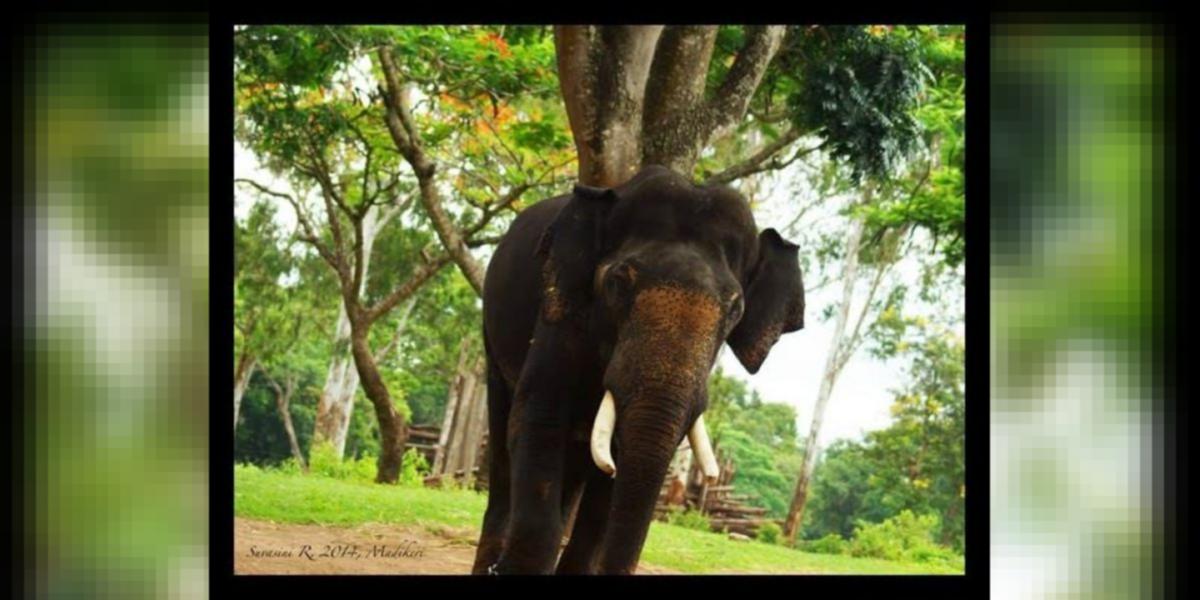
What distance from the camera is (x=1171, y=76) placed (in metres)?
5.54

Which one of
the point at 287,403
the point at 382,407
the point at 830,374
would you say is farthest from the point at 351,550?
the point at 287,403

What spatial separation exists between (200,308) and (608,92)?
3.95 meters

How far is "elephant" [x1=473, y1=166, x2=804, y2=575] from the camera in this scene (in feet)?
20.2

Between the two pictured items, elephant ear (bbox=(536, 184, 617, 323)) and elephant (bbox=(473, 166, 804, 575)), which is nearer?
elephant (bbox=(473, 166, 804, 575))

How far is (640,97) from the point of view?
29.3 ft

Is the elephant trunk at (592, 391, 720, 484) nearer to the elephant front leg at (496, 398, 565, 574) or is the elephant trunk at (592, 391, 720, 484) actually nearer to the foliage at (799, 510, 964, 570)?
the elephant front leg at (496, 398, 565, 574)

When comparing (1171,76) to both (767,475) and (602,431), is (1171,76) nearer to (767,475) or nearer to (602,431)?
(602,431)

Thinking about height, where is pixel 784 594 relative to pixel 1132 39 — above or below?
below

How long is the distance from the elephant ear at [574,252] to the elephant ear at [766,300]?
74 centimetres

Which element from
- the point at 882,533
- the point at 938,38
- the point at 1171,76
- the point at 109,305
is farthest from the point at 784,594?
the point at 882,533

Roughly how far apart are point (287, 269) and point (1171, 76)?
12710 mm

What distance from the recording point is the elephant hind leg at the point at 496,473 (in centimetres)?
776

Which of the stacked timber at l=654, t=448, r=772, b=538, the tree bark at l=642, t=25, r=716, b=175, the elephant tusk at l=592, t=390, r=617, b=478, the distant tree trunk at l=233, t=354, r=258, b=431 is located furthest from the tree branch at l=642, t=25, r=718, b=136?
the distant tree trunk at l=233, t=354, r=258, b=431

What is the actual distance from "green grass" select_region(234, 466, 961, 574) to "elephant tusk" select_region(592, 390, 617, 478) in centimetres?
473
